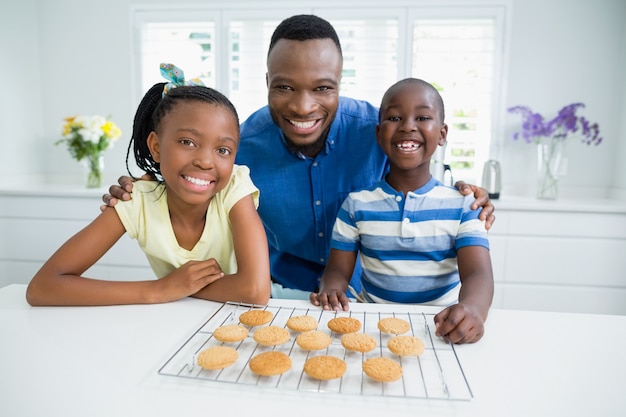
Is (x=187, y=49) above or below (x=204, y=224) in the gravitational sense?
above

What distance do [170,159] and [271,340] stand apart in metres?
0.55

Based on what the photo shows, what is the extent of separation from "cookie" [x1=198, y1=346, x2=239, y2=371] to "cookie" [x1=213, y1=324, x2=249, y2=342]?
1.6 inches

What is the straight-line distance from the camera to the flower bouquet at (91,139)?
3053 millimetres

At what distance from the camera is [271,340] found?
801mm

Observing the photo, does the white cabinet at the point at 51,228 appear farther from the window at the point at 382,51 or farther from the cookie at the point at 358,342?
the cookie at the point at 358,342

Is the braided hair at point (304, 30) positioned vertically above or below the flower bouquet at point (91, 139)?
above

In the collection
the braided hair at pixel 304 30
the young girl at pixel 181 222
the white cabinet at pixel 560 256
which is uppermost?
the braided hair at pixel 304 30

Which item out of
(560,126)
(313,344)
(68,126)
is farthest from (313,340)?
(68,126)

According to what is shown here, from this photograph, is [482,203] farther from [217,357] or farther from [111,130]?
[111,130]

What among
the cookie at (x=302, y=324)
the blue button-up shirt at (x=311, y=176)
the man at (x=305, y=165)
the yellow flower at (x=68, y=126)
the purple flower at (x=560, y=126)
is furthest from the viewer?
the yellow flower at (x=68, y=126)

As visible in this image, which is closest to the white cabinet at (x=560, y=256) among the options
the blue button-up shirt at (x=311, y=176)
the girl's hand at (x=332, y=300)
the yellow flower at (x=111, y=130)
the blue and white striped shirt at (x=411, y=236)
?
the blue button-up shirt at (x=311, y=176)

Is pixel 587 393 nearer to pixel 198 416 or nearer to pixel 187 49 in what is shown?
pixel 198 416

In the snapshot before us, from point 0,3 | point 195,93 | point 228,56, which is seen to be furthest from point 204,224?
point 0,3

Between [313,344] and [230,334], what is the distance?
0.15 meters
